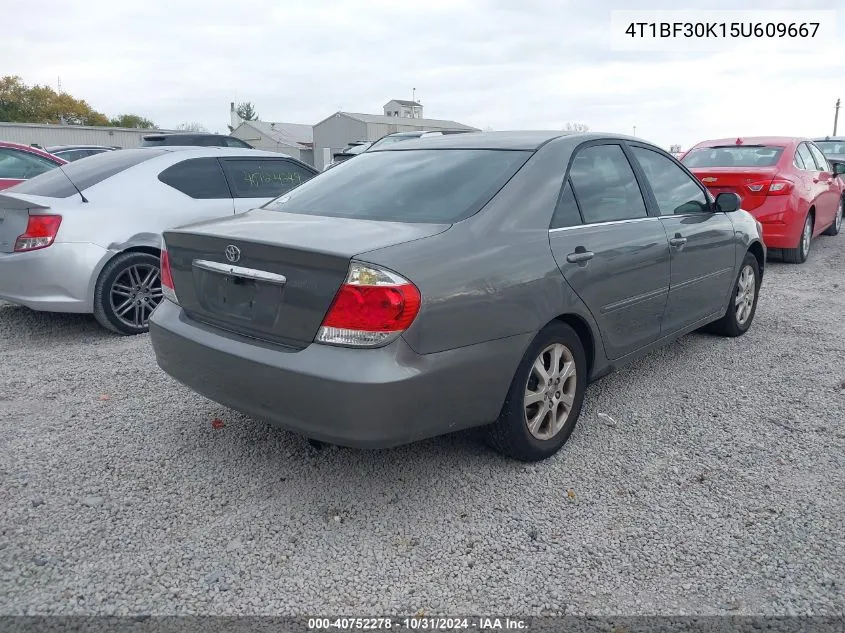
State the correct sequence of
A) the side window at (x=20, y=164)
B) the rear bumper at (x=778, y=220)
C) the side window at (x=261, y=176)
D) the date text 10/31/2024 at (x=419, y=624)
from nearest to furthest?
the date text 10/31/2024 at (x=419, y=624) → the side window at (x=261, y=176) → the rear bumper at (x=778, y=220) → the side window at (x=20, y=164)

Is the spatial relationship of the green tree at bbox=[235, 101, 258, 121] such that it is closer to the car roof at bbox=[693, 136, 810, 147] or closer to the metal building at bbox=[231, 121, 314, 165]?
the metal building at bbox=[231, 121, 314, 165]

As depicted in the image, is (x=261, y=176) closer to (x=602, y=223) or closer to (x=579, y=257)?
(x=602, y=223)

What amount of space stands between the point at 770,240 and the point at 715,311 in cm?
410

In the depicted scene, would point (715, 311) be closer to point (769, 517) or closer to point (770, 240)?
point (769, 517)

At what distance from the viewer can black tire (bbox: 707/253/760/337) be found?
5.38 meters

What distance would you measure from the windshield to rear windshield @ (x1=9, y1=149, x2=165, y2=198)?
14.6 m

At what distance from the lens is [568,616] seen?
238 cm

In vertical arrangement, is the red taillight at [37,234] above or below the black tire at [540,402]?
above

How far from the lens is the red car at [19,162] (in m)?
10.3

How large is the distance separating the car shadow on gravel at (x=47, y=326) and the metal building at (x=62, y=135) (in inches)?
1233

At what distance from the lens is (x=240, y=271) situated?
2998mm

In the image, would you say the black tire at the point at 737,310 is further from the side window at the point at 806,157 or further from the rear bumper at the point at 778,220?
the side window at the point at 806,157

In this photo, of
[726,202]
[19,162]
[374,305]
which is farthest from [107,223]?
[19,162]

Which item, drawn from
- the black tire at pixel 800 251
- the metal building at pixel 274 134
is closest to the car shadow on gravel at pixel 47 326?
the black tire at pixel 800 251
